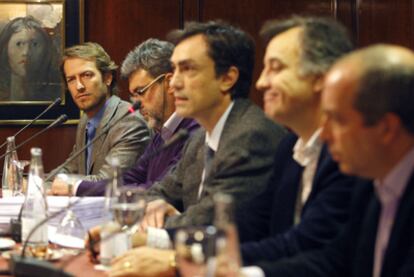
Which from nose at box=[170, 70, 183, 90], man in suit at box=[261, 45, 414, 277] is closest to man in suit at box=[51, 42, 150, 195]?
nose at box=[170, 70, 183, 90]

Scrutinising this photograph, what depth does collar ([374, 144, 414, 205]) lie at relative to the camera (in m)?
1.71

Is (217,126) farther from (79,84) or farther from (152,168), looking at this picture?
(79,84)

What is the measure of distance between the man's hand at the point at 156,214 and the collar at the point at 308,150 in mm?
633

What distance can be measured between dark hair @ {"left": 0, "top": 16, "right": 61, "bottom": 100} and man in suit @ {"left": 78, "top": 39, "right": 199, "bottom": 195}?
175 centimetres

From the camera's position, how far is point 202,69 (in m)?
2.82

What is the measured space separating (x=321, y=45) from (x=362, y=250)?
69cm

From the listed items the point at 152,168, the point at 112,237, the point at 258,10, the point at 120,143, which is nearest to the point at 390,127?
the point at 112,237

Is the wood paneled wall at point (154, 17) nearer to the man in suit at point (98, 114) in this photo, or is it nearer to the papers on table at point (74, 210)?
the man in suit at point (98, 114)

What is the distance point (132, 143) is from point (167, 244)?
1.64 m

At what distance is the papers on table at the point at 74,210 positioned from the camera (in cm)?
279

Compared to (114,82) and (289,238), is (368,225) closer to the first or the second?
(289,238)

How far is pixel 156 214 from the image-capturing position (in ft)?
9.01

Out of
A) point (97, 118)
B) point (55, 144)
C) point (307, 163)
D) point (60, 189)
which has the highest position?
point (307, 163)

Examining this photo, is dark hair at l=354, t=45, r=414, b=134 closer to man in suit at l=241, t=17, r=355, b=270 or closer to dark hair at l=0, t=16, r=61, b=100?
man in suit at l=241, t=17, r=355, b=270
